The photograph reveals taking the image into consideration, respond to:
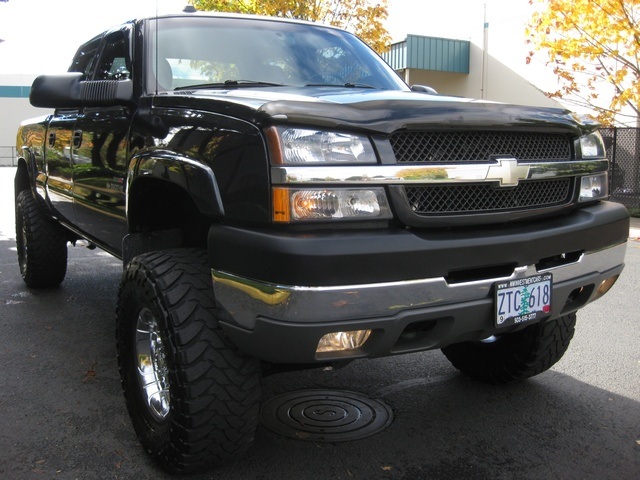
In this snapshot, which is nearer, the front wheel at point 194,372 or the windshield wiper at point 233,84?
the front wheel at point 194,372

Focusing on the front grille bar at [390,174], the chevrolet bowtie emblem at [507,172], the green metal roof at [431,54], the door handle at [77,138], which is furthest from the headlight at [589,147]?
the green metal roof at [431,54]

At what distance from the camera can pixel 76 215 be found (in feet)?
14.9

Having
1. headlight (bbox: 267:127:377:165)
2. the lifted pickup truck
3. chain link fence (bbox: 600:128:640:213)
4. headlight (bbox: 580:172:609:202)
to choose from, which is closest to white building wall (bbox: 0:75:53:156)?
chain link fence (bbox: 600:128:640:213)

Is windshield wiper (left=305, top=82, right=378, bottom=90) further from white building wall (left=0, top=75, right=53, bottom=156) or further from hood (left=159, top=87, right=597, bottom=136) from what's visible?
white building wall (left=0, top=75, right=53, bottom=156)

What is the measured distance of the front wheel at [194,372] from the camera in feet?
8.34

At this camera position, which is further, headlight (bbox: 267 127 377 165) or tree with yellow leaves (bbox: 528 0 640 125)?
tree with yellow leaves (bbox: 528 0 640 125)

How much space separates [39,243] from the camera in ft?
18.3

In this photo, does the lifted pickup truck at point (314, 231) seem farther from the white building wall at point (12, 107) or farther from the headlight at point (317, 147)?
the white building wall at point (12, 107)

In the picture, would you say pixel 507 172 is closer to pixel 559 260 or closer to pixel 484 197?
pixel 484 197

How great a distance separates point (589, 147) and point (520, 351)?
3.62ft

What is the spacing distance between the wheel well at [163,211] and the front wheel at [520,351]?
5.41 ft

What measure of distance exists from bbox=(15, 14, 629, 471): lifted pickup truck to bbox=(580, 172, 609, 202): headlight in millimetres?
12

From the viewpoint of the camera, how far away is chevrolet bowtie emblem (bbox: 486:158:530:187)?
8.48 ft

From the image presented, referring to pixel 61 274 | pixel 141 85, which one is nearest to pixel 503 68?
pixel 61 274
